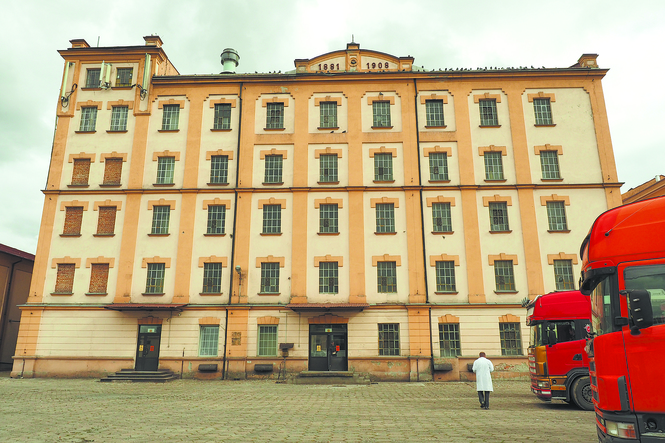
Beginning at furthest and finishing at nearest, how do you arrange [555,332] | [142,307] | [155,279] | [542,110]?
[542,110], [155,279], [142,307], [555,332]

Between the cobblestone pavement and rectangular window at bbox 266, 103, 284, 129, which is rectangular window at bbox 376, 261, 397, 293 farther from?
rectangular window at bbox 266, 103, 284, 129

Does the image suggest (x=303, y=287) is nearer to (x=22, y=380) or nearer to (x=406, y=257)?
(x=406, y=257)

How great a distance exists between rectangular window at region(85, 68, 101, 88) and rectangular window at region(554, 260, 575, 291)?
1259 inches

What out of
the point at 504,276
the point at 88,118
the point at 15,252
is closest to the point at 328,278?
the point at 504,276

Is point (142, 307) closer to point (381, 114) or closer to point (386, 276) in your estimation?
point (386, 276)

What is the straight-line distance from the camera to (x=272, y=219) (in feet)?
93.9

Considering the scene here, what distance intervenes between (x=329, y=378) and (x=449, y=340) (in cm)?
737

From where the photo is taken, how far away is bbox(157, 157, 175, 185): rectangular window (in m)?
29.5

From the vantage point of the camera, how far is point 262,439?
10.1 metres

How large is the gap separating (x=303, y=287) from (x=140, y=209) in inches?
454

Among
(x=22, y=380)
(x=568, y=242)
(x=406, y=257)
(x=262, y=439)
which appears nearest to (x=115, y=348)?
(x=22, y=380)

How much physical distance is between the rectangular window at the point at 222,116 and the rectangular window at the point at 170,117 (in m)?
2.61

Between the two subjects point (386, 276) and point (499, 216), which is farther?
point (499, 216)

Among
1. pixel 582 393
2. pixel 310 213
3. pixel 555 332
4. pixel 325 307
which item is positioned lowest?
pixel 582 393
